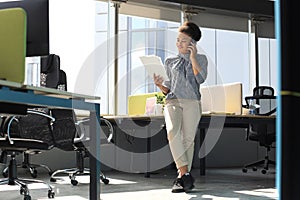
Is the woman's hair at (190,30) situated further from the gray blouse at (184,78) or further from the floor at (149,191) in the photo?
the floor at (149,191)

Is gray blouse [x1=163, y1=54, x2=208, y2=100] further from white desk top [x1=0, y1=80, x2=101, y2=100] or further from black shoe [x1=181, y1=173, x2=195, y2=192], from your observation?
white desk top [x1=0, y1=80, x2=101, y2=100]

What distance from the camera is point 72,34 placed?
6.70 meters

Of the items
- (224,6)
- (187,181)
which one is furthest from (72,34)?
(187,181)

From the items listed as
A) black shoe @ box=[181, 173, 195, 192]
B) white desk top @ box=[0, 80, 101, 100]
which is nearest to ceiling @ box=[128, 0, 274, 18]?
black shoe @ box=[181, 173, 195, 192]

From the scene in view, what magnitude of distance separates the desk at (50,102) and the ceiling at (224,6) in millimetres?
5217

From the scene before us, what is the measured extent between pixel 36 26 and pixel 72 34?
4.23 m

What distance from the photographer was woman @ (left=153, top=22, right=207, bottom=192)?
3.69m

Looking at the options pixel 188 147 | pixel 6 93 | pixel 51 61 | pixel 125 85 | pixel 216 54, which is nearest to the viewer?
pixel 6 93

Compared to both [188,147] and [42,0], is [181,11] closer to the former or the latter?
[188,147]

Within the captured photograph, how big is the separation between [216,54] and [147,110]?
3.62 metres

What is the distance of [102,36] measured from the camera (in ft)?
24.0
